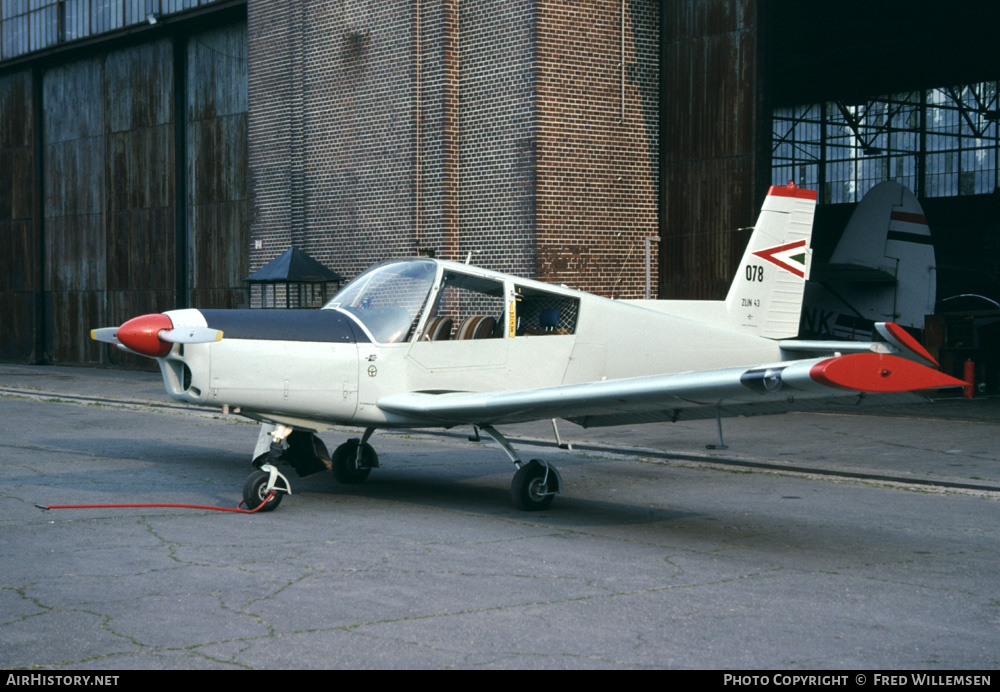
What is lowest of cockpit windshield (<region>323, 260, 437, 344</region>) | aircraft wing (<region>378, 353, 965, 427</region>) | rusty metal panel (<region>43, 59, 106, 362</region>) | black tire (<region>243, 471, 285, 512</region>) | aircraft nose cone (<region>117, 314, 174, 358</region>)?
black tire (<region>243, 471, 285, 512</region>)

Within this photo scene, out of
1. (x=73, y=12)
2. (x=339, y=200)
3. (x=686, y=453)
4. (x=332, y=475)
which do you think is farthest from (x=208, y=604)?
(x=73, y=12)

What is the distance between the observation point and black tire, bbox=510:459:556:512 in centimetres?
890

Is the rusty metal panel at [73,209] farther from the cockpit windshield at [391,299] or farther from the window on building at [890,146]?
the cockpit windshield at [391,299]

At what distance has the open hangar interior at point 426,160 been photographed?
63.7 feet

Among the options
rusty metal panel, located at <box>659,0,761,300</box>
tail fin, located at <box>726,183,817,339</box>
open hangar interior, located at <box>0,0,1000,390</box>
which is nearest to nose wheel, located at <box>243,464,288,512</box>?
tail fin, located at <box>726,183,817,339</box>

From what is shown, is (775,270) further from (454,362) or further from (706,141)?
(706,141)

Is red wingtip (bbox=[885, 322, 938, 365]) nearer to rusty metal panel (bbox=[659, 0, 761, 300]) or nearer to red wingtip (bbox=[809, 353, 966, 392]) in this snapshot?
red wingtip (bbox=[809, 353, 966, 392])

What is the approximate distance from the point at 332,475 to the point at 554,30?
434 inches

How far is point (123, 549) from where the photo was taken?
23.4 ft

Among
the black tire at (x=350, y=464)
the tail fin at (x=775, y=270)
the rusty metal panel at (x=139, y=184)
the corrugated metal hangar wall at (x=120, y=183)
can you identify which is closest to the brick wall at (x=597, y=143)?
the tail fin at (x=775, y=270)

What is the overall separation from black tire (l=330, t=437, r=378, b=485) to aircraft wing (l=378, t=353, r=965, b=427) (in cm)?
142

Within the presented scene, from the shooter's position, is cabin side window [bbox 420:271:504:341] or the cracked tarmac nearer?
the cracked tarmac

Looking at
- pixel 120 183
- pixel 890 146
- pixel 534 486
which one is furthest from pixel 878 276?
pixel 120 183

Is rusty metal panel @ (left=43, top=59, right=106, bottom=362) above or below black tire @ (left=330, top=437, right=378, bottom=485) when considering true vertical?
above
